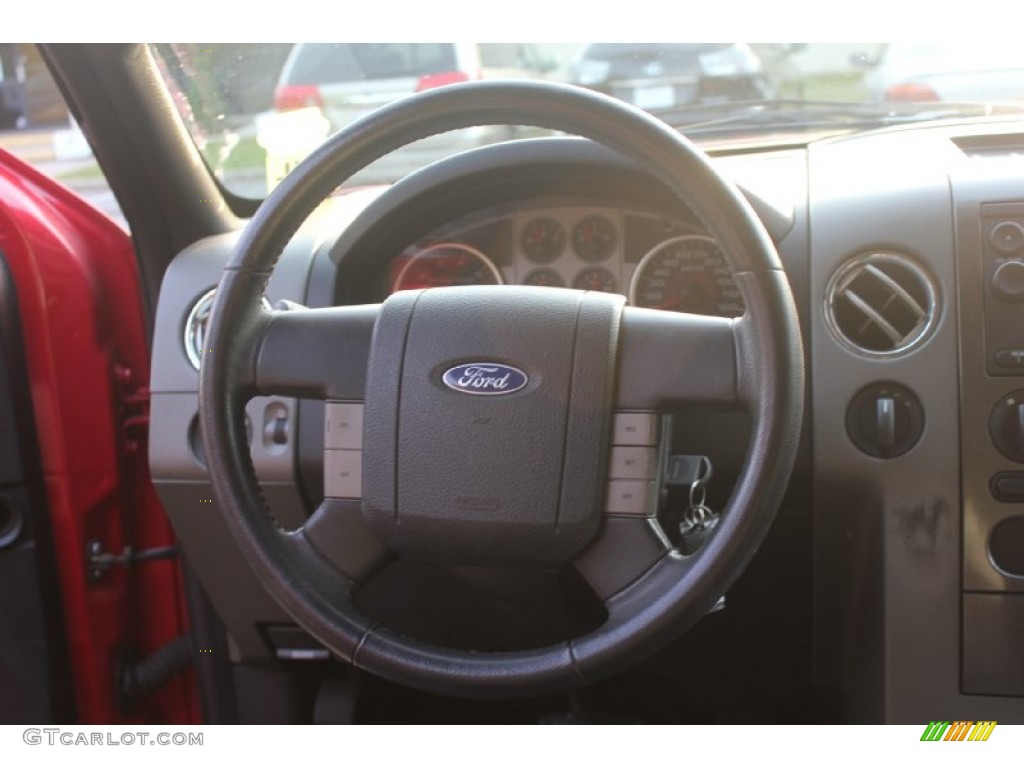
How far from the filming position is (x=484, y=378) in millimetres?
1325

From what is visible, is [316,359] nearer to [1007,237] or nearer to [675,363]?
[675,363]

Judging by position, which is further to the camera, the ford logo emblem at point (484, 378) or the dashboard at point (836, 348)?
the dashboard at point (836, 348)

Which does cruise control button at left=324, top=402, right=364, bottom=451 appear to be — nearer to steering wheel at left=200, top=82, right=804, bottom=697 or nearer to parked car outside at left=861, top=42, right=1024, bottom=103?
steering wheel at left=200, top=82, right=804, bottom=697

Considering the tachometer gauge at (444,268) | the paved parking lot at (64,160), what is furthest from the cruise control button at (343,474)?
the paved parking lot at (64,160)

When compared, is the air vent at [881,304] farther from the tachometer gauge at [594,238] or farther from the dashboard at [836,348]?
the tachometer gauge at [594,238]

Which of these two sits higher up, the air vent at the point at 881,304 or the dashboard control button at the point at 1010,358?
the air vent at the point at 881,304

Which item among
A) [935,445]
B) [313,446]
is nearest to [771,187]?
[935,445]

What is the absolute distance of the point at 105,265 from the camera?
204 centimetres

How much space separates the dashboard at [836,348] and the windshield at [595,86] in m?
0.10

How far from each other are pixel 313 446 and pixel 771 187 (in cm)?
77

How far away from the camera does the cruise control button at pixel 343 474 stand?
1387 mm

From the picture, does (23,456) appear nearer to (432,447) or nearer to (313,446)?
(313,446)

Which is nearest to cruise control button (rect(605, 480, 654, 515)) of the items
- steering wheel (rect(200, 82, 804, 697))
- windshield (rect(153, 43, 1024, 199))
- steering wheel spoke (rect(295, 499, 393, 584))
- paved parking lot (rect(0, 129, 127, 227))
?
steering wheel (rect(200, 82, 804, 697))

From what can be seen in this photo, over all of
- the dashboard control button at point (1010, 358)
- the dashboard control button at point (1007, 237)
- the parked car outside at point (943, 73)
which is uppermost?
the parked car outside at point (943, 73)
